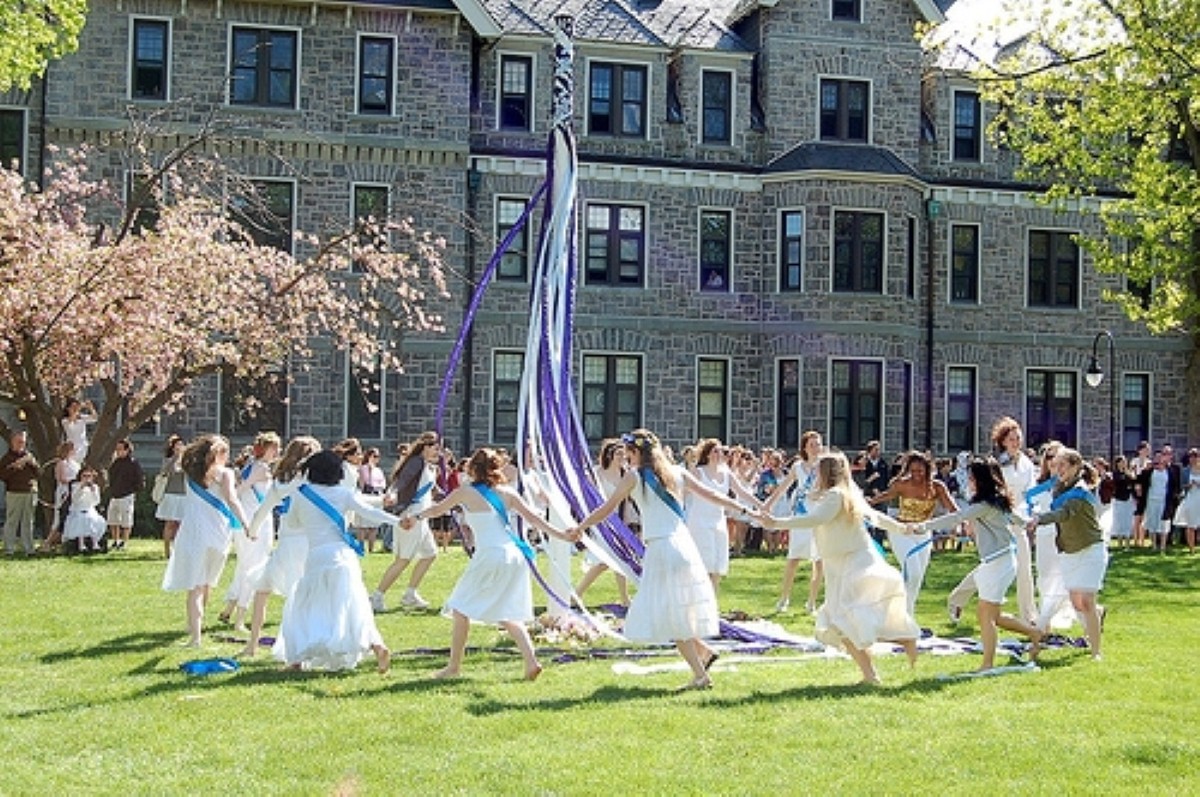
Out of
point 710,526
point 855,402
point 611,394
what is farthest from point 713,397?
point 710,526

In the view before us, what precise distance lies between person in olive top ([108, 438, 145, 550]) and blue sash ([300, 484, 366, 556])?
13.1 meters

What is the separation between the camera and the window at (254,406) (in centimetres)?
2980

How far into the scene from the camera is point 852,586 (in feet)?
37.1

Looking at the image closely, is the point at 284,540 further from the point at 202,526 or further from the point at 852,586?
the point at 852,586

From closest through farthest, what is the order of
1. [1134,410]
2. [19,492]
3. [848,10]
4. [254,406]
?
1. [19,492]
2. [254,406]
3. [848,10]
4. [1134,410]

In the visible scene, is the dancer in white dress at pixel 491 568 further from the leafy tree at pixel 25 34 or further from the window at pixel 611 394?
the window at pixel 611 394

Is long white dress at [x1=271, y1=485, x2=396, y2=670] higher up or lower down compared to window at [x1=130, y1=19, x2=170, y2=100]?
lower down

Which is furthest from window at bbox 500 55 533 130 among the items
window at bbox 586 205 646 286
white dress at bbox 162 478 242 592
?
white dress at bbox 162 478 242 592

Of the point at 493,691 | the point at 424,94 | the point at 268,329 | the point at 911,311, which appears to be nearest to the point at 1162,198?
the point at 911,311

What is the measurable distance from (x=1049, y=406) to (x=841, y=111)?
828 centimetres

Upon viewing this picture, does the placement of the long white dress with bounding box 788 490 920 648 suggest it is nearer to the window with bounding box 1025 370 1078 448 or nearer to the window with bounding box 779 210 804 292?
the window with bounding box 779 210 804 292

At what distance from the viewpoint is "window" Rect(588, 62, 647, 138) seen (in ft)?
106

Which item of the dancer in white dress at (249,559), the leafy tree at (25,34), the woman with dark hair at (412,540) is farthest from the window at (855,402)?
the dancer in white dress at (249,559)

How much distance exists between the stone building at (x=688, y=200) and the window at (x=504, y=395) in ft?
0.22
